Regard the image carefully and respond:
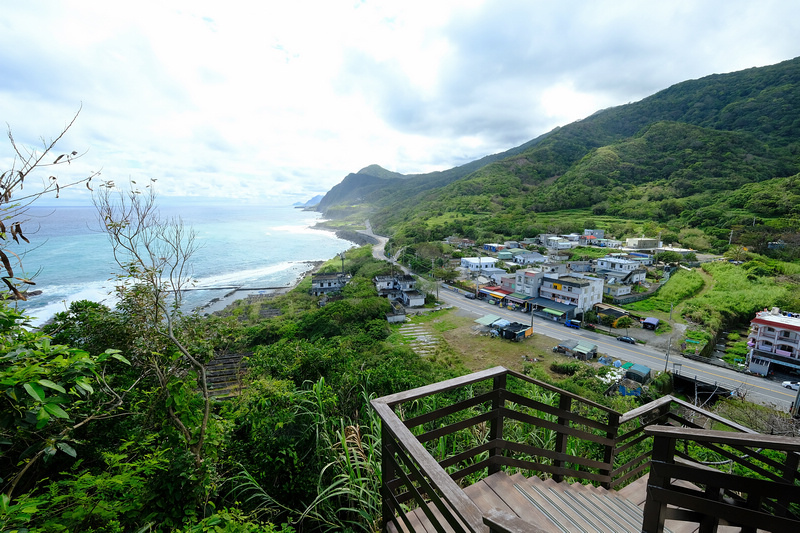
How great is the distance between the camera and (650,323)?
20.8 meters

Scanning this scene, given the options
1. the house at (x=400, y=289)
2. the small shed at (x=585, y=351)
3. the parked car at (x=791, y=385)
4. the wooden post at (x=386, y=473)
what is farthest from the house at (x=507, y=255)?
the wooden post at (x=386, y=473)

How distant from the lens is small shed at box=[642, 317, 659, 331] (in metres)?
20.7

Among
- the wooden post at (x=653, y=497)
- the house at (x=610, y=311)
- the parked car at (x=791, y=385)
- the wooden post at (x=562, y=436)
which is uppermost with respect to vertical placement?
the wooden post at (x=653, y=497)

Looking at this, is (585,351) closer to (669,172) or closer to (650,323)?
(650,323)

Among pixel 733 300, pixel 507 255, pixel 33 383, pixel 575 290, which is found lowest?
pixel 733 300

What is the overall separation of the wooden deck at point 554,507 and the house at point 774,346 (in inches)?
867

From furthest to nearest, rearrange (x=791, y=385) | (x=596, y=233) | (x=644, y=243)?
(x=596, y=233) < (x=644, y=243) < (x=791, y=385)

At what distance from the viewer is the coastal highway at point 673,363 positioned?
14.5 meters

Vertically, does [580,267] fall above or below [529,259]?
below

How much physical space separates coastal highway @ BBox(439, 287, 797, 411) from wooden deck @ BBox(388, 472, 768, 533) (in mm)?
18215

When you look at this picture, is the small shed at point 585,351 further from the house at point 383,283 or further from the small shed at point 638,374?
the house at point 383,283

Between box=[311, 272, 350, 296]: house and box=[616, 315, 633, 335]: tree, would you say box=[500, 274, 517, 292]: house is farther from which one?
box=[311, 272, 350, 296]: house

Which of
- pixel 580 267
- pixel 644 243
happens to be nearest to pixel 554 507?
pixel 580 267

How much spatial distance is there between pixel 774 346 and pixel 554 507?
78.5 feet
